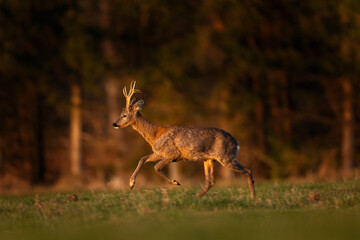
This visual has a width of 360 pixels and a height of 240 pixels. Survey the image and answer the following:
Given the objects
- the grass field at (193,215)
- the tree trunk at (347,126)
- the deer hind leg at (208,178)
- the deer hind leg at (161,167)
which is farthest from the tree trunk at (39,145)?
the deer hind leg at (208,178)

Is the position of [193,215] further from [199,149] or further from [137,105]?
[137,105]

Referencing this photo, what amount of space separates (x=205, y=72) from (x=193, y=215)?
18120 millimetres

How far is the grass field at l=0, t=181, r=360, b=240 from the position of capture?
8008 mm

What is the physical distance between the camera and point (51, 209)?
11078 mm

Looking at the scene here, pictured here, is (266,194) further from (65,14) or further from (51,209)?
(65,14)

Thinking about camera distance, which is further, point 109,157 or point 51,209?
point 109,157

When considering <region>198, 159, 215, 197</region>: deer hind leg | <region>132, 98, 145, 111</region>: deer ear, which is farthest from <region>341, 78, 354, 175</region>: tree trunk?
<region>198, 159, 215, 197</region>: deer hind leg

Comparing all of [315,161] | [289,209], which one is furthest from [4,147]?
[289,209]

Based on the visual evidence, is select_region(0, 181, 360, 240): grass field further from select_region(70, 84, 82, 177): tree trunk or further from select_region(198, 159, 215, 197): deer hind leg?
select_region(70, 84, 82, 177): tree trunk

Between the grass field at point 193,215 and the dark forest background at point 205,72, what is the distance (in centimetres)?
1411

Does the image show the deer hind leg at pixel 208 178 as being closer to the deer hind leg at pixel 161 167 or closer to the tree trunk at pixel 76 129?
the deer hind leg at pixel 161 167

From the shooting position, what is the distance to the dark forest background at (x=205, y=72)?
87.4ft

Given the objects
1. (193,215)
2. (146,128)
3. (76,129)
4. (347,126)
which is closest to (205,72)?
(347,126)

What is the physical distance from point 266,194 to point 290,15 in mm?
16987
